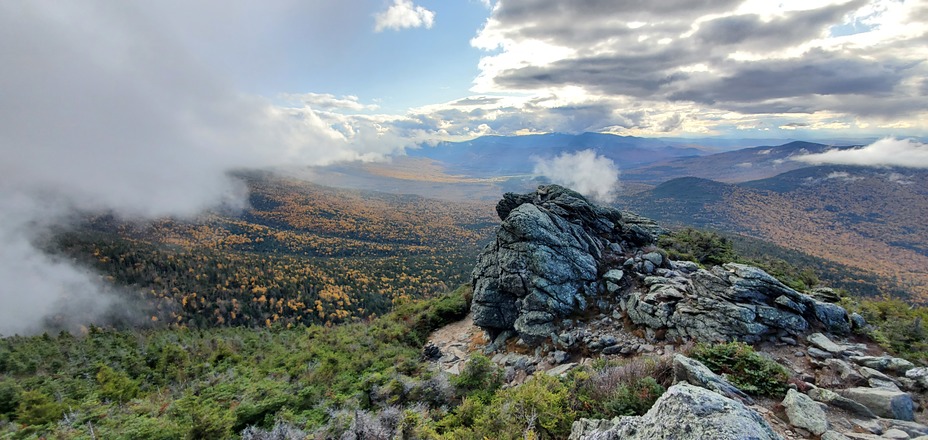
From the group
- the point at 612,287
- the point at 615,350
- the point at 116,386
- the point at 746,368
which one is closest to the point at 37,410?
the point at 116,386

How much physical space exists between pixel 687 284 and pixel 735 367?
7.35 m

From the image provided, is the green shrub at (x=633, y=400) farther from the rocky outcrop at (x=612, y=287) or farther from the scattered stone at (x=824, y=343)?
the scattered stone at (x=824, y=343)

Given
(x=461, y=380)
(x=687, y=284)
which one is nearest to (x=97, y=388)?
(x=461, y=380)

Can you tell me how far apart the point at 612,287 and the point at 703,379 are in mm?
9532

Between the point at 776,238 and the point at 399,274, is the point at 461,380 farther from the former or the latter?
the point at 776,238

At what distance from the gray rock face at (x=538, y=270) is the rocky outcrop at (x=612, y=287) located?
0.16 feet

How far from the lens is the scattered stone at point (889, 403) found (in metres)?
7.44

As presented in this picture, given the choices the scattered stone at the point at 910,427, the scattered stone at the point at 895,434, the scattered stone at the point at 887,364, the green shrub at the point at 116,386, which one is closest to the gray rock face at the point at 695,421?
the scattered stone at the point at 895,434

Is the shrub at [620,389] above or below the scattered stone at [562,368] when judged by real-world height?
above

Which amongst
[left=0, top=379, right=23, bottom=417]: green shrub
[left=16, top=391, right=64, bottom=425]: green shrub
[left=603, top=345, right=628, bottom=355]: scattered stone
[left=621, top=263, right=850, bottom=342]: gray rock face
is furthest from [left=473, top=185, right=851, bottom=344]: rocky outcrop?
[left=0, top=379, right=23, bottom=417]: green shrub

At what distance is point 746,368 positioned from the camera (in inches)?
348

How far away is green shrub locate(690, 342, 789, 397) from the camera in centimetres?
830

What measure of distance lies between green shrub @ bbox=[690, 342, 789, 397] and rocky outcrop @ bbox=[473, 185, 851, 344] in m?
3.25

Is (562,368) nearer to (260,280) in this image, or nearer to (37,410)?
(37,410)
